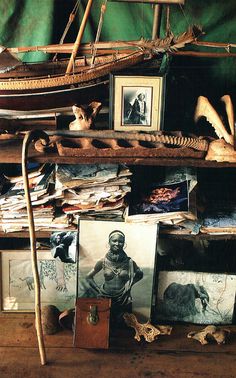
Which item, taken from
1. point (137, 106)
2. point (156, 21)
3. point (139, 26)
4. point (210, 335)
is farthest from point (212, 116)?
point (210, 335)

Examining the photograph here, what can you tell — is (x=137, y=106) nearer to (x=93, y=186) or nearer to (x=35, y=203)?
(x=93, y=186)

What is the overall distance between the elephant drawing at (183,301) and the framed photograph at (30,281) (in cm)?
42

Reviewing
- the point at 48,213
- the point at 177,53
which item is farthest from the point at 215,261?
the point at 177,53

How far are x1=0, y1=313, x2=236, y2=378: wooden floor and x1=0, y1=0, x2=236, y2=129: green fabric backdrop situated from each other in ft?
3.05

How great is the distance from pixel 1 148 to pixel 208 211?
0.90 meters

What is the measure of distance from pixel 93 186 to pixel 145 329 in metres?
0.67

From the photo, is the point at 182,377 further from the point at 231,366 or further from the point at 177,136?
the point at 177,136

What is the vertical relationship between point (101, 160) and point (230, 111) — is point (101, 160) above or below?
below

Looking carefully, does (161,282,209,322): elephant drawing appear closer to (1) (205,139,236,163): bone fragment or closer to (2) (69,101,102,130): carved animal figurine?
(1) (205,139,236,163): bone fragment

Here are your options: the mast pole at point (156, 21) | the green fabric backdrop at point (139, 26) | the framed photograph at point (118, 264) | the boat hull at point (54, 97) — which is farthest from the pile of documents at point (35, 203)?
the mast pole at point (156, 21)

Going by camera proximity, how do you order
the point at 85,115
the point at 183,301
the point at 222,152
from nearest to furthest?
the point at 222,152
the point at 85,115
the point at 183,301

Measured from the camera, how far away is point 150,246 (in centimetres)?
196

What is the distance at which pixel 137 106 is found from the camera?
1855 mm

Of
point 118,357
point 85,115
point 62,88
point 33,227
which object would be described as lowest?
point 118,357
